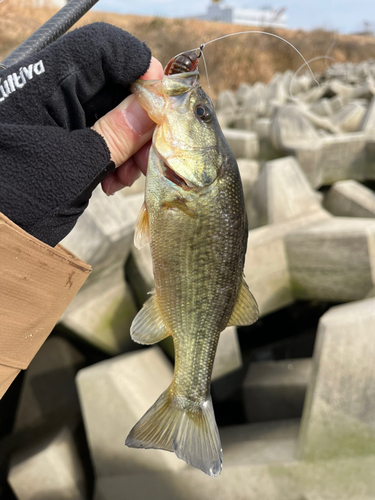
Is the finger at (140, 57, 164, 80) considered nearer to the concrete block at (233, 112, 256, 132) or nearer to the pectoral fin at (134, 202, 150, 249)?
the pectoral fin at (134, 202, 150, 249)

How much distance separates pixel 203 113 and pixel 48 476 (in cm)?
211

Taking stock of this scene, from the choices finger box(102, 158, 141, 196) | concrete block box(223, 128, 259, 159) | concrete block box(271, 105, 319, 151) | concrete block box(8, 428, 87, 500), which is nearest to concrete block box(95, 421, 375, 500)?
concrete block box(8, 428, 87, 500)

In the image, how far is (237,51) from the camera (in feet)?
45.9

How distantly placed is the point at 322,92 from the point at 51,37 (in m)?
10.8

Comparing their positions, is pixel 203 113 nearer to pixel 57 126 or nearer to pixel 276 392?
pixel 57 126

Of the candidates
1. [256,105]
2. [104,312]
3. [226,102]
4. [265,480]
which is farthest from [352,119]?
[265,480]

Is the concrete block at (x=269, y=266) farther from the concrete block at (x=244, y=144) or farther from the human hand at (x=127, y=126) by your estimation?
the concrete block at (x=244, y=144)

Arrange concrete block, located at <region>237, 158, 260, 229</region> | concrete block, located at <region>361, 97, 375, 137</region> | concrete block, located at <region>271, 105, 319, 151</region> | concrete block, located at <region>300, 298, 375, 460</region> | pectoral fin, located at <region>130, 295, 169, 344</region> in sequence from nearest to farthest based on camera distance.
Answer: pectoral fin, located at <region>130, 295, 169, 344</region> < concrete block, located at <region>300, 298, 375, 460</region> < concrete block, located at <region>237, 158, 260, 229</region> < concrete block, located at <region>271, 105, 319, 151</region> < concrete block, located at <region>361, 97, 375, 137</region>

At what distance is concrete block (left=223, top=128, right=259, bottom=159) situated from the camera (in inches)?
200

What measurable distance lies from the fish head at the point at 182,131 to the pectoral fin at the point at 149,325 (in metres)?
0.40

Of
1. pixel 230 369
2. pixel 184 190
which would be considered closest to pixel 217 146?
pixel 184 190

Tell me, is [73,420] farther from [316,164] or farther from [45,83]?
[316,164]

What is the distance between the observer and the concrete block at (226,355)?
2.60m

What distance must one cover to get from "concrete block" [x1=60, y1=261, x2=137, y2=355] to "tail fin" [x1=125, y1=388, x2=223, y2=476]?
1611 mm
